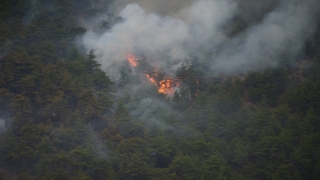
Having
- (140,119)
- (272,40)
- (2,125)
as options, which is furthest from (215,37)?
(2,125)

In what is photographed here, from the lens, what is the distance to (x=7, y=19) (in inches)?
1881

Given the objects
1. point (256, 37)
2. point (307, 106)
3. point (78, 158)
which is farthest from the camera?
point (256, 37)

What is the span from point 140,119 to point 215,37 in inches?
786

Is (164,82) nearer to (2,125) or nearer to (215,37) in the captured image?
(215,37)

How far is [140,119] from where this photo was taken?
129 ft

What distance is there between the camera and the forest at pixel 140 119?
1329 inches

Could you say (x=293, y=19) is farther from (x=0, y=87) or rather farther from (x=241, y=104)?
(x=0, y=87)

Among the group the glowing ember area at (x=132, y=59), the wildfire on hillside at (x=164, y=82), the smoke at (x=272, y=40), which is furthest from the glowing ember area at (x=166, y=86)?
the smoke at (x=272, y=40)

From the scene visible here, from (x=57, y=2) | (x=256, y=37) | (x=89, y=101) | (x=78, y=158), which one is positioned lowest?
(x=78, y=158)

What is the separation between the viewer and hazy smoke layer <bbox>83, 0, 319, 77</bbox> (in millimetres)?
50875

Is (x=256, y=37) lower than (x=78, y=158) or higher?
higher

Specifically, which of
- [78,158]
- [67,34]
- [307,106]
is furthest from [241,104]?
[67,34]

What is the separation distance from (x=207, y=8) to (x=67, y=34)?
2015cm

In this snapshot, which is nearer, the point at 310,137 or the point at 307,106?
the point at 310,137
